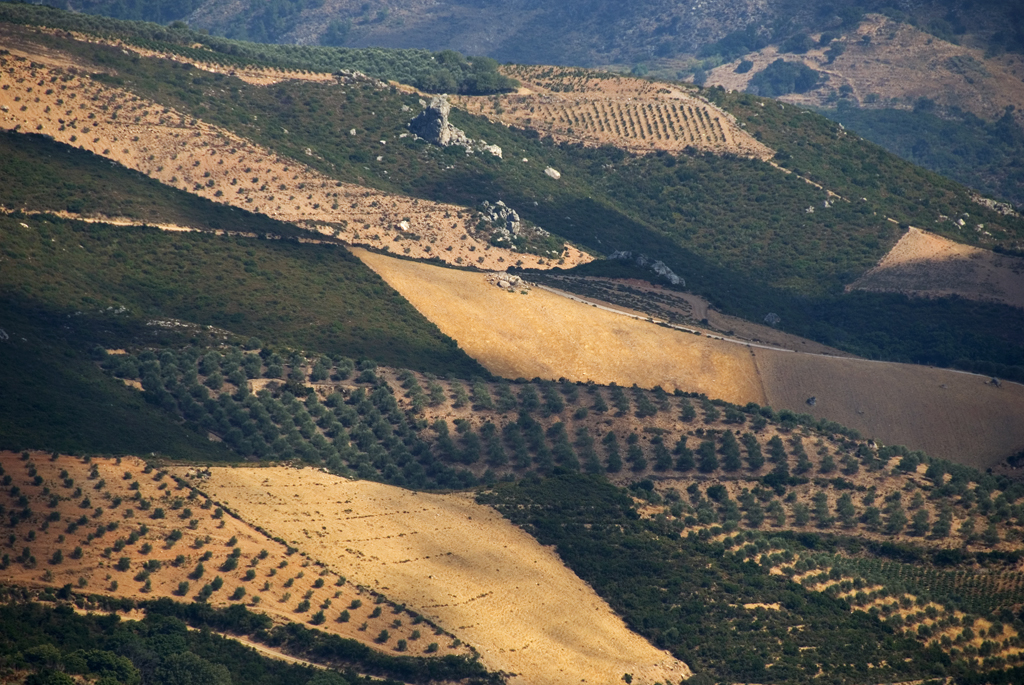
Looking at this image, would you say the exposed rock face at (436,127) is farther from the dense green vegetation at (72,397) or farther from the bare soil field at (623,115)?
the dense green vegetation at (72,397)

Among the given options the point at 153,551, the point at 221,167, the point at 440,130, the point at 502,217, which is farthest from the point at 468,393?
the point at 440,130

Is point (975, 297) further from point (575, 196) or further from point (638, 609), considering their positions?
point (638, 609)

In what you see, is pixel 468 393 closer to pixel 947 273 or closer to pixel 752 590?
pixel 752 590

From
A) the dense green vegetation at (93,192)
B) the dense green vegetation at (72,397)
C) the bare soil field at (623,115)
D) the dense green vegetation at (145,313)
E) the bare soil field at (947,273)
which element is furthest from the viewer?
the bare soil field at (623,115)

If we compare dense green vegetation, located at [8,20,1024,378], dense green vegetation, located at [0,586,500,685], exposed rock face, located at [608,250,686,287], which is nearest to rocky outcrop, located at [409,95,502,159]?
dense green vegetation, located at [8,20,1024,378]

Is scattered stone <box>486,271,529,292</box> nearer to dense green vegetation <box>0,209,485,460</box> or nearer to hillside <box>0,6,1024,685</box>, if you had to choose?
hillside <box>0,6,1024,685</box>

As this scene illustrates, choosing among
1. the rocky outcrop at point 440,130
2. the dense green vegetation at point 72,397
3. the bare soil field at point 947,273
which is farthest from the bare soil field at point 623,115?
the dense green vegetation at point 72,397

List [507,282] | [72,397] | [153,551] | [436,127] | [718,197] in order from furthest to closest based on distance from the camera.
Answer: [718,197] → [436,127] → [507,282] → [72,397] → [153,551]

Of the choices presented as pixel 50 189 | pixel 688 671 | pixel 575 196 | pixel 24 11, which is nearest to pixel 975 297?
pixel 575 196
